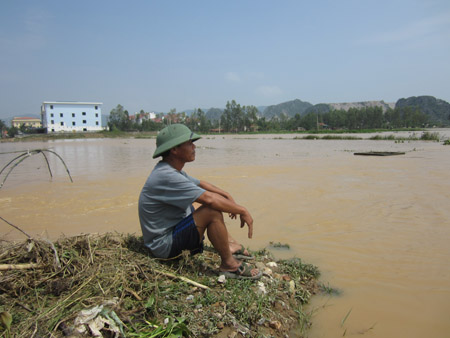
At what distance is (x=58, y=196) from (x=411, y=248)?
21.5 ft

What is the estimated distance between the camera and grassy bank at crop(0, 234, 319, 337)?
1.95m

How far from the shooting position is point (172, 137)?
2.54m

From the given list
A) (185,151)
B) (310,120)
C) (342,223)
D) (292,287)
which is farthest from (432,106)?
(185,151)

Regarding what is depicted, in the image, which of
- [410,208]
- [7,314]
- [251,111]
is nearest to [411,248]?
[410,208]

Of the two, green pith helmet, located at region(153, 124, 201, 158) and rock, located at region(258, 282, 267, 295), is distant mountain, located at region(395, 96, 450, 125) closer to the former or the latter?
rock, located at region(258, 282, 267, 295)

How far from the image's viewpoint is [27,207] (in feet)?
20.0

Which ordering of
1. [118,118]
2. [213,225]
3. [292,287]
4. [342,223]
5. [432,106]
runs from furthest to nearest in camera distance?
[432,106], [118,118], [342,223], [292,287], [213,225]

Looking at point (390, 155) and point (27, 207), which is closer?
point (27, 207)

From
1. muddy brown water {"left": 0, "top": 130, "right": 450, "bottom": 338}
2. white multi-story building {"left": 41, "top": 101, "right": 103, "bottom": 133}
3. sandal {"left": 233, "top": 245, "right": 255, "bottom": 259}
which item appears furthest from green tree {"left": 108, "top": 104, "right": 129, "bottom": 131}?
sandal {"left": 233, "top": 245, "right": 255, "bottom": 259}

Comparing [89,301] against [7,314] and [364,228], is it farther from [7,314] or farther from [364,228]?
[364,228]

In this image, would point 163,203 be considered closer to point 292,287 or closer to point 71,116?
point 292,287

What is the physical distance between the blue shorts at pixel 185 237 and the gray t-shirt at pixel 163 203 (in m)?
0.04

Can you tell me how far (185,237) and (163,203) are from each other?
1.05 ft

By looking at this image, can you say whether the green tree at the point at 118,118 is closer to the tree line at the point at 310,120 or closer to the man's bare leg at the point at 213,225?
the tree line at the point at 310,120
